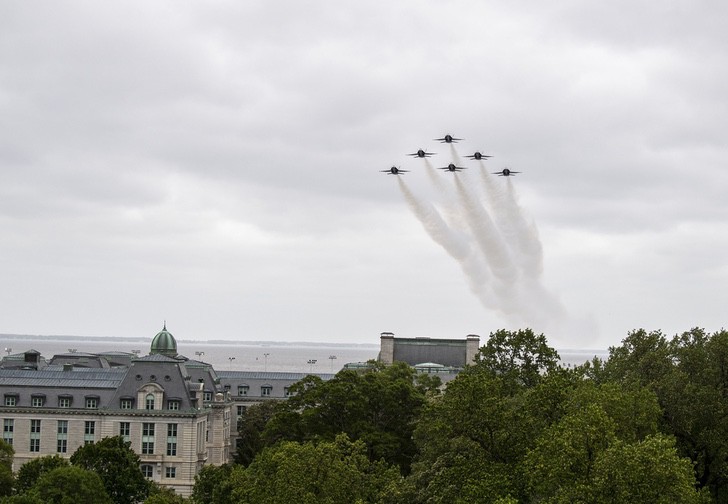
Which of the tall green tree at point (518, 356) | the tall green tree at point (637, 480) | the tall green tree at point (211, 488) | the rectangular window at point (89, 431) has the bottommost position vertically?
the tall green tree at point (211, 488)

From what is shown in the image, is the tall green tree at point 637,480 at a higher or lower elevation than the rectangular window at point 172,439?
higher

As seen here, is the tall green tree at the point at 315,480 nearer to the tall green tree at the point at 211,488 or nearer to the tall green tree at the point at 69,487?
the tall green tree at the point at 211,488

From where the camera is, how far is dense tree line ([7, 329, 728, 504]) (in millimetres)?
56688

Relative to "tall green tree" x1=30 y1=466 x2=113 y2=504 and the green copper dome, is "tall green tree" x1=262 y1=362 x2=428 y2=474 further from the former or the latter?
the green copper dome

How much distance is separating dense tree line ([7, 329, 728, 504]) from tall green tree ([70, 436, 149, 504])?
127 mm

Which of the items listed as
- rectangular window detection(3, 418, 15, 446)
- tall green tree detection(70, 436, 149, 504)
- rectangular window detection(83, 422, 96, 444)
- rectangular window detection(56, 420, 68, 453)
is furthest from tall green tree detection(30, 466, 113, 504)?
rectangular window detection(3, 418, 15, 446)

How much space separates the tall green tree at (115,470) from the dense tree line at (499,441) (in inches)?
5.0

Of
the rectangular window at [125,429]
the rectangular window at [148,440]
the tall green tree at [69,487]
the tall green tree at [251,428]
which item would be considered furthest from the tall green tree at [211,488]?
the tall green tree at [251,428]

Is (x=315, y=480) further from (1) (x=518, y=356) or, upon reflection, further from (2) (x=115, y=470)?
(2) (x=115, y=470)

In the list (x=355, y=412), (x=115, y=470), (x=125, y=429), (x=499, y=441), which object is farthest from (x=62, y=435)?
(x=499, y=441)

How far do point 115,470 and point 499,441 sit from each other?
46937 millimetres

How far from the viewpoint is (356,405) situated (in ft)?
339

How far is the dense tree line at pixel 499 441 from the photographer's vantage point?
2232 inches

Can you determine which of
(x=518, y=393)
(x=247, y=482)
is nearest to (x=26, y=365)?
(x=247, y=482)
